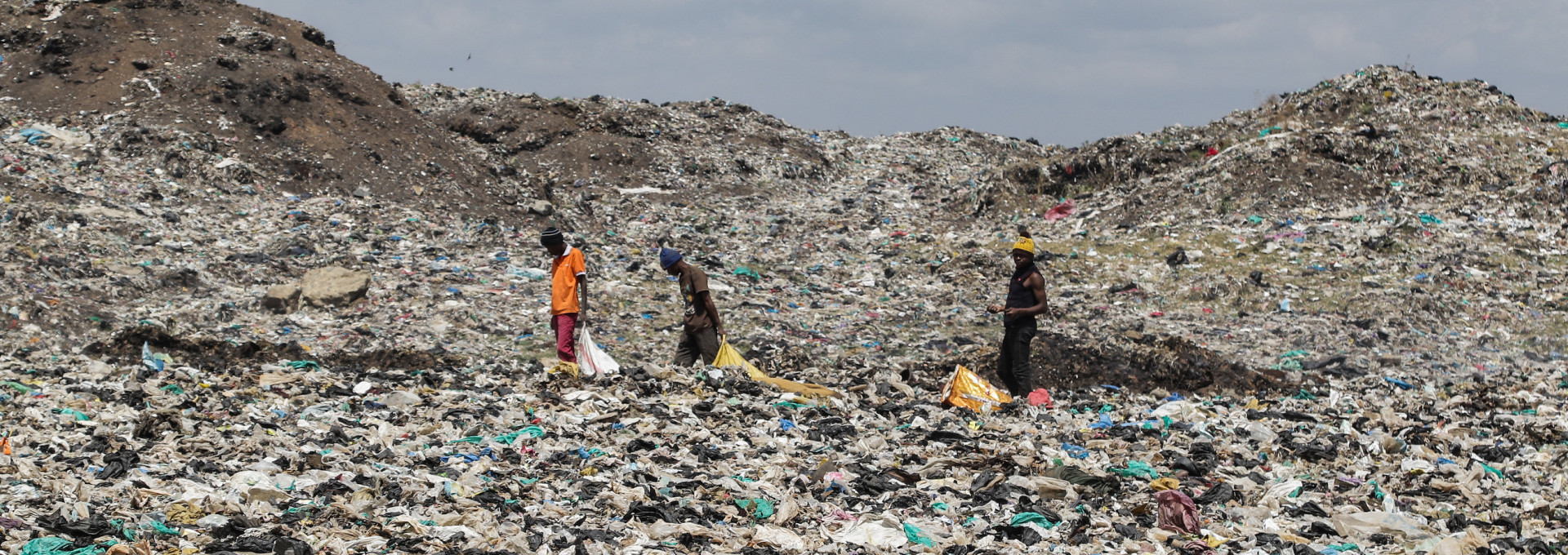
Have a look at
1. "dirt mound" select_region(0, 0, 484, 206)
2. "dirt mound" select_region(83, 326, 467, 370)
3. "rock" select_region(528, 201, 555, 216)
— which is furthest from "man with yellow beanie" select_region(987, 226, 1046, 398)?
"dirt mound" select_region(0, 0, 484, 206)

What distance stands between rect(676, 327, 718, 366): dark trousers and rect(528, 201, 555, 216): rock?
696 centimetres

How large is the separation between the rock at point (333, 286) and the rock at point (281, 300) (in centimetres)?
8

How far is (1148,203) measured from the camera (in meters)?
14.8

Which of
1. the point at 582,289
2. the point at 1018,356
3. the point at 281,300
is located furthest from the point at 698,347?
the point at 281,300

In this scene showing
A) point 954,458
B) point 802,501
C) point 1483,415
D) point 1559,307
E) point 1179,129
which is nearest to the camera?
point 802,501

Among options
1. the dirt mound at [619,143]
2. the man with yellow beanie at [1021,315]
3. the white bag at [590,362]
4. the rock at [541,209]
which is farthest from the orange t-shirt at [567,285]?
the dirt mound at [619,143]

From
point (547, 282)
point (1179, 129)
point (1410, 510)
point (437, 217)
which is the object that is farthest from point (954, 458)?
point (1179, 129)

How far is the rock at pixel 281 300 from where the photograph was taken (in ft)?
30.2

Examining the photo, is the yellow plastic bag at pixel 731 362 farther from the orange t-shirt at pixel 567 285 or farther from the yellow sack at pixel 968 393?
the yellow sack at pixel 968 393

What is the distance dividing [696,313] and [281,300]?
4253mm

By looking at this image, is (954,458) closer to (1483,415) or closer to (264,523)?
(264,523)

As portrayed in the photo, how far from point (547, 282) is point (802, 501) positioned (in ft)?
22.5

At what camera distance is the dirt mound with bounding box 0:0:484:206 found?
42.6 feet

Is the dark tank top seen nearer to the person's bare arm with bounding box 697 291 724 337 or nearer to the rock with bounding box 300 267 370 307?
the person's bare arm with bounding box 697 291 724 337
